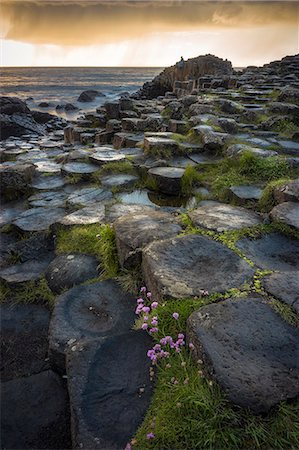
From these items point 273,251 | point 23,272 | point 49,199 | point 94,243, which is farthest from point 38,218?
point 273,251

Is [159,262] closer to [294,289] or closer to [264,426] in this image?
[294,289]

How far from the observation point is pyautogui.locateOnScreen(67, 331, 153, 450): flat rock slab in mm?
1547

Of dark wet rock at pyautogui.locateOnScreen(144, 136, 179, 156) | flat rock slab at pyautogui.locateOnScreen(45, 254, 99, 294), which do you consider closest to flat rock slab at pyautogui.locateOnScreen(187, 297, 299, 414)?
flat rock slab at pyautogui.locateOnScreen(45, 254, 99, 294)

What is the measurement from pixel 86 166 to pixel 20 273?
280 cm

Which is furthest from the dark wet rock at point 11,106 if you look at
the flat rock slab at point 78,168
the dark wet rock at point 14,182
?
the dark wet rock at point 14,182

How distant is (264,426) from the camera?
1.41m

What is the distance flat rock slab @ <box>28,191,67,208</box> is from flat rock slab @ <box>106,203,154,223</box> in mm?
851

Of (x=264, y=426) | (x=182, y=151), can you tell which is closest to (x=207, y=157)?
(x=182, y=151)

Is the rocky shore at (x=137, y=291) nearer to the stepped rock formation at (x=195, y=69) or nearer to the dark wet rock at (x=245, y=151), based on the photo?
the dark wet rock at (x=245, y=151)

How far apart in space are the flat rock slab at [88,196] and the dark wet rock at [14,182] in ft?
3.09

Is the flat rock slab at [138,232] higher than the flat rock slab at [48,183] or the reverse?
higher

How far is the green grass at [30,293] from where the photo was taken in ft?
9.14

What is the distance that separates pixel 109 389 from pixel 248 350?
2.58 feet

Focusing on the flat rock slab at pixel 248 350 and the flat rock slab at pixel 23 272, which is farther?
the flat rock slab at pixel 23 272
